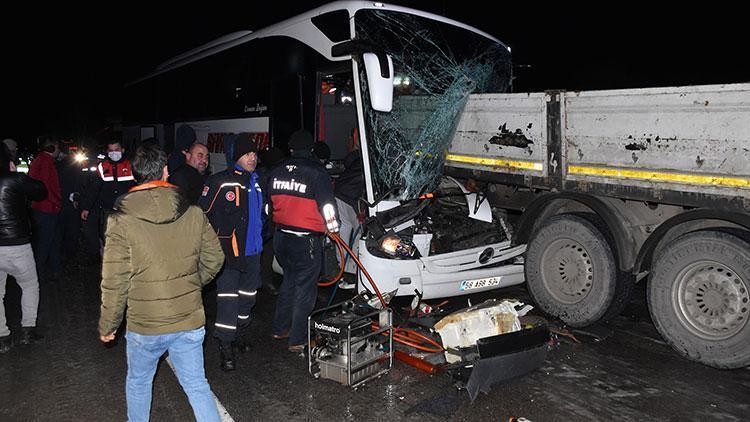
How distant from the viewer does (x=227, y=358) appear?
5.00 metres

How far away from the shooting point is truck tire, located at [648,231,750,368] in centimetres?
464

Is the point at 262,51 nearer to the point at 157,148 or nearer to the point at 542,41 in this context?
the point at 157,148

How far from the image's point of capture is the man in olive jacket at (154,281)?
10.4 feet

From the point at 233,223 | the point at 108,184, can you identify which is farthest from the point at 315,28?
the point at 108,184

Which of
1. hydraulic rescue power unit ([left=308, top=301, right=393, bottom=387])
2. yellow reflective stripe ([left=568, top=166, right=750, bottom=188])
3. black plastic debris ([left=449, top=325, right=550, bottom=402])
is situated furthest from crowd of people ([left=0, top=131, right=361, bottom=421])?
yellow reflective stripe ([left=568, top=166, right=750, bottom=188])

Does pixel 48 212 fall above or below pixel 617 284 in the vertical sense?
above

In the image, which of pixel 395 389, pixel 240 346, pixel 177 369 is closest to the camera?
pixel 177 369

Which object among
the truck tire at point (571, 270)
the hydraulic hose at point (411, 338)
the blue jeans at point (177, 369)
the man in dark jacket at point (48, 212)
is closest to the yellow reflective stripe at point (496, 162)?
the truck tire at point (571, 270)

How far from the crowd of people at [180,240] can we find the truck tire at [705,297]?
280cm

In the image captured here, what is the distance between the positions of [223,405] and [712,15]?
16584 millimetres

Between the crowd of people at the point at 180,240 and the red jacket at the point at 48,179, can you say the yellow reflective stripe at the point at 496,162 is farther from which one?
the red jacket at the point at 48,179

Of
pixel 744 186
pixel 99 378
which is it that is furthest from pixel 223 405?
pixel 744 186

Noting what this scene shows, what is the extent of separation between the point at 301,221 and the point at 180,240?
6.24 feet

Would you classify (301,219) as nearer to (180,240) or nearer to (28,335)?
(180,240)
